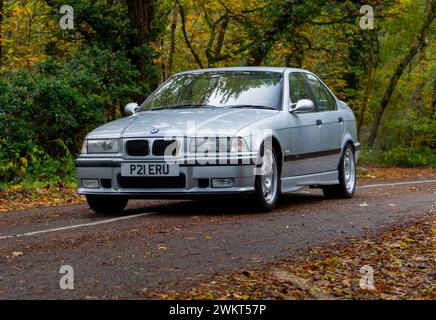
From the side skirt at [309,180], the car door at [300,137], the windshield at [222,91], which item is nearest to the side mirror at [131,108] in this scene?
the windshield at [222,91]

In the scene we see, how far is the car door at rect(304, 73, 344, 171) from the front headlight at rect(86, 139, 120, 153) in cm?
308

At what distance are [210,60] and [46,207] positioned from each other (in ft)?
41.0

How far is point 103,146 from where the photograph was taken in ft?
30.2

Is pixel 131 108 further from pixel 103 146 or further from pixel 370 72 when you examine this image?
pixel 370 72

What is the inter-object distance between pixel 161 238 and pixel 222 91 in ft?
11.3

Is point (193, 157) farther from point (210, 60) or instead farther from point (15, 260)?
point (210, 60)

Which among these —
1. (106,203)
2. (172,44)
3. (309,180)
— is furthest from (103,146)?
(172,44)

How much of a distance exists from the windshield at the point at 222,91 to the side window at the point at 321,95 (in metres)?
1.01

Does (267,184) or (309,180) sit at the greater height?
(267,184)

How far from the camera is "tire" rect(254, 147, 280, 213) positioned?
29.9 ft

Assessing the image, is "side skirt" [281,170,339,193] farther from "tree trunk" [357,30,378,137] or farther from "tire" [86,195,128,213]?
"tree trunk" [357,30,378,137]

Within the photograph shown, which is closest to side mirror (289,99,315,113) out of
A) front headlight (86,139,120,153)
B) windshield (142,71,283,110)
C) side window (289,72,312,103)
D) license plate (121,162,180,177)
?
windshield (142,71,283,110)

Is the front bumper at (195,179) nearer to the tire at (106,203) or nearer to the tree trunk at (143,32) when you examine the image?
the tire at (106,203)

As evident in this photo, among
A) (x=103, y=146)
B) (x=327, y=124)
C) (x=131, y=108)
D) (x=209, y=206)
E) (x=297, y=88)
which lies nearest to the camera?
(x=103, y=146)
